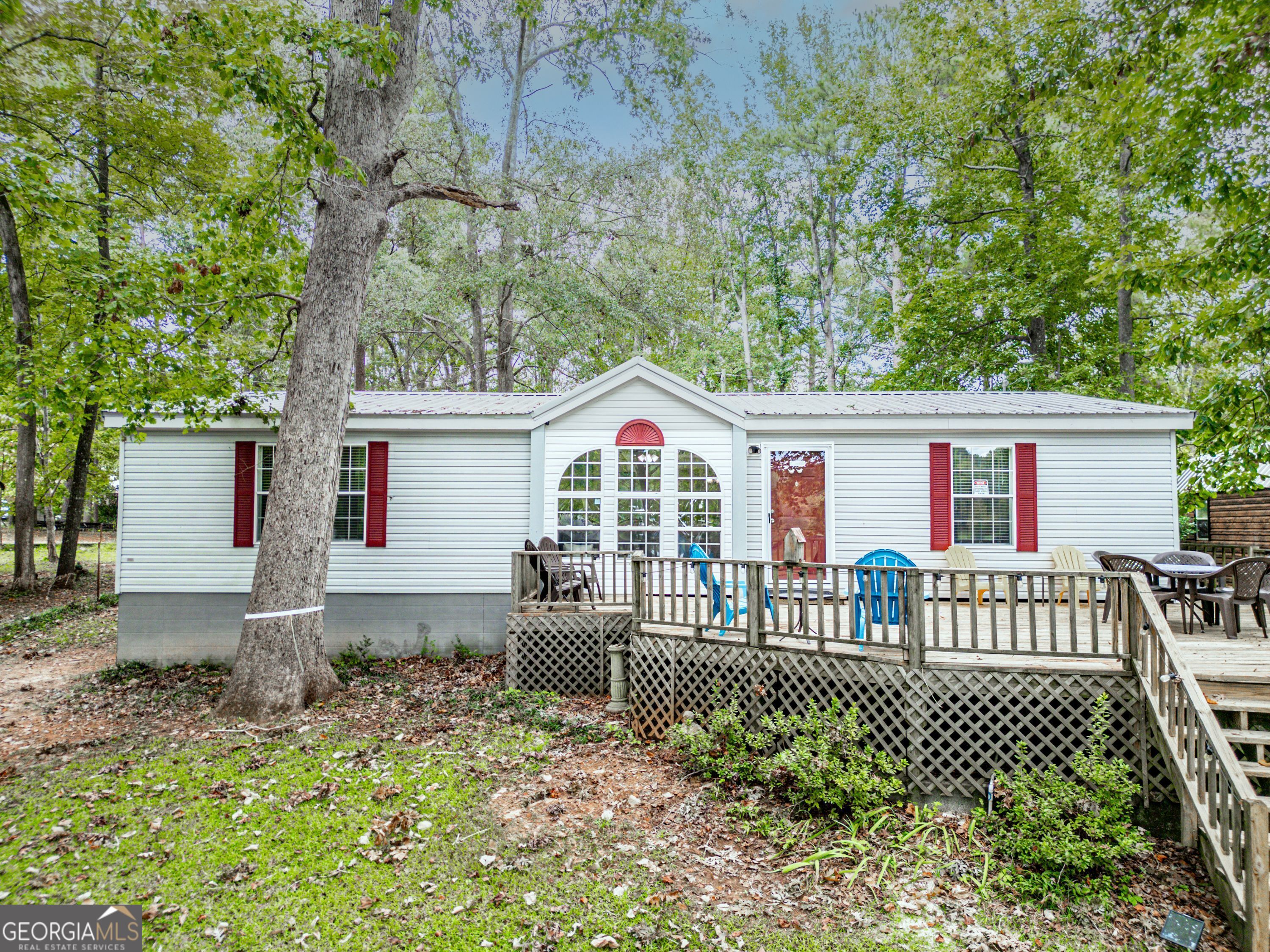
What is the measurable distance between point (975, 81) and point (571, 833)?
1722 centimetres

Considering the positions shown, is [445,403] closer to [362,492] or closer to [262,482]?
[362,492]

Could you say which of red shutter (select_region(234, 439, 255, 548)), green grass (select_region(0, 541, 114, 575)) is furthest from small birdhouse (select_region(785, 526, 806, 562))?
green grass (select_region(0, 541, 114, 575))

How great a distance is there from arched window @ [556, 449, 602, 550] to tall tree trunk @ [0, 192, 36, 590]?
30.8 feet

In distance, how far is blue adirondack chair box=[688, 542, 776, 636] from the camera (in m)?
5.49

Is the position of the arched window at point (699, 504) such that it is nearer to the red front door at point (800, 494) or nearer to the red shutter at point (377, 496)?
the red front door at point (800, 494)

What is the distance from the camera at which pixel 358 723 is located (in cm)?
602

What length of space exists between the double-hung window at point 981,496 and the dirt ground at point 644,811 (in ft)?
16.0

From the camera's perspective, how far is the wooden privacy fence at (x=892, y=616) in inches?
174

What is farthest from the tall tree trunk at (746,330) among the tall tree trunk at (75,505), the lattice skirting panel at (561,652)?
the tall tree trunk at (75,505)

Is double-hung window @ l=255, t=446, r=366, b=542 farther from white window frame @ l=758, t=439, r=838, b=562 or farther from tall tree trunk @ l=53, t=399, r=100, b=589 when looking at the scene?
tall tree trunk @ l=53, t=399, r=100, b=589

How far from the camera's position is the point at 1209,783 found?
148 inches

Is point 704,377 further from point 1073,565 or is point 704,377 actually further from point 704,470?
point 1073,565

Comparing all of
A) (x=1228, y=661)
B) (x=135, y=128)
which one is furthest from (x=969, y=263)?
(x=135, y=128)

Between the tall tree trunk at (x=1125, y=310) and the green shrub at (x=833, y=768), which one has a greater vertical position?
the tall tree trunk at (x=1125, y=310)
